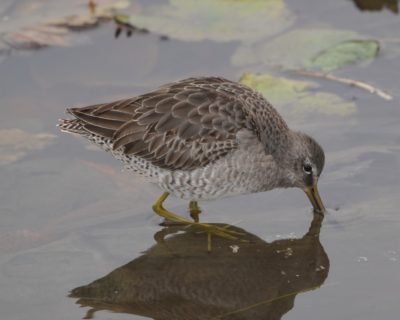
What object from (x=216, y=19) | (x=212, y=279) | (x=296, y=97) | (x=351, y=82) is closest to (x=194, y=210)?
(x=212, y=279)

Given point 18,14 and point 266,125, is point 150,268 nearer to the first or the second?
point 266,125

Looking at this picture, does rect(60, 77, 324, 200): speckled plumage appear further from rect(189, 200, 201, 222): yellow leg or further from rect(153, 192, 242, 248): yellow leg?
rect(189, 200, 201, 222): yellow leg

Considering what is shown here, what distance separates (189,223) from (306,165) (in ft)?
3.07

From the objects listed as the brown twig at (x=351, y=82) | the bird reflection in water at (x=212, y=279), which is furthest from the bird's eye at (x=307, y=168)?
the brown twig at (x=351, y=82)

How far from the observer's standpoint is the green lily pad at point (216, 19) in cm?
847

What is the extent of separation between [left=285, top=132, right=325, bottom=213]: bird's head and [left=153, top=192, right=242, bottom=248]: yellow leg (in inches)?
25.1

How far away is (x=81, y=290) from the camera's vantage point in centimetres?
550

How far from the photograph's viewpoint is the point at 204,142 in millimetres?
6113

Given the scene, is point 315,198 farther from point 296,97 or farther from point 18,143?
point 18,143

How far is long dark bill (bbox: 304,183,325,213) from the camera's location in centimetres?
630

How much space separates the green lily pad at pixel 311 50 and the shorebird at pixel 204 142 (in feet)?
5.78

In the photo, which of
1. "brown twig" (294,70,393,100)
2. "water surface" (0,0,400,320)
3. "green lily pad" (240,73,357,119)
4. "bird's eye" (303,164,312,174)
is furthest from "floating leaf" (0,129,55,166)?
"brown twig" (294,70,393,100)

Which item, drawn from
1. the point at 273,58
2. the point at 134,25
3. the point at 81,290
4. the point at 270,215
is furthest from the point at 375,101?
the point at 81,290

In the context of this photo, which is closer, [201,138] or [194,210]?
[201,138]
